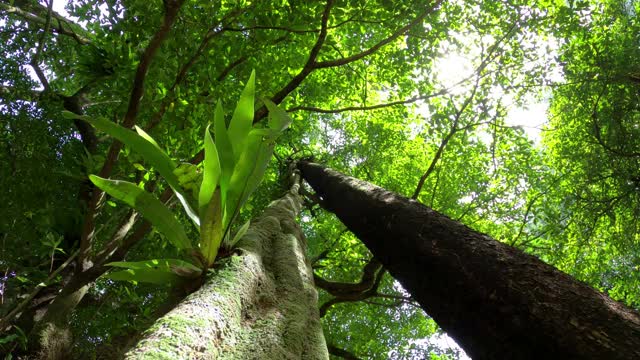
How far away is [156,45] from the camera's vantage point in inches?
77.0

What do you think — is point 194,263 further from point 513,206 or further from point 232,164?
point 513,206

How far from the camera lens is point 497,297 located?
3.16ft

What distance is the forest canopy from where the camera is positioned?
300cm

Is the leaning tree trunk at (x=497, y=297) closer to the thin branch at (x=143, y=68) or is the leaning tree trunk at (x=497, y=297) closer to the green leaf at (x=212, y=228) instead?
the green leaf at (x=212, y=228)

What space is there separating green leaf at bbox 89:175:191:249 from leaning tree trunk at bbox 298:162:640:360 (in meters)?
0.81

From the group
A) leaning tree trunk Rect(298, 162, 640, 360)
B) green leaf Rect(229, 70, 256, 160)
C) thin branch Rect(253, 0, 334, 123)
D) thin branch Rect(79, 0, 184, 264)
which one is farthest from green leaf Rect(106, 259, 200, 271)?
thin branch Rect(253, 0, 334, 123)

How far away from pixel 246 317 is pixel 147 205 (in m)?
0.55

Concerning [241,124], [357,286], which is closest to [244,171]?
[241,124]

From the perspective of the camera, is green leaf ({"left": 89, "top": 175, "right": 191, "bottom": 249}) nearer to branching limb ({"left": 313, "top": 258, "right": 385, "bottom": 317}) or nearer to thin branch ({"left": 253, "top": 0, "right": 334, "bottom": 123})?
thin branch ({"left": 253, "top": 0, "right": 334, "bottom": 123})

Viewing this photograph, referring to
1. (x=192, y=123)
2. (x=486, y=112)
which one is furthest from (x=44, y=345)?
(x=486, y=112)

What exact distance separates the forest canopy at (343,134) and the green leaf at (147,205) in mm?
1094

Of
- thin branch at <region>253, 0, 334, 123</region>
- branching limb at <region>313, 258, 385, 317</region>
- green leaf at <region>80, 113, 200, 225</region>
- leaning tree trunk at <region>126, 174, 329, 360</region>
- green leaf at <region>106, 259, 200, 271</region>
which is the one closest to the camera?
leaning tree trunk at <region>126, 174, 329, 360</region>

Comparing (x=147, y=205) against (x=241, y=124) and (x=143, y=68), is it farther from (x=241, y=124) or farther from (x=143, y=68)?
(x=143, y=68)

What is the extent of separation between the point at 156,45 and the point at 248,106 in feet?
2.47
